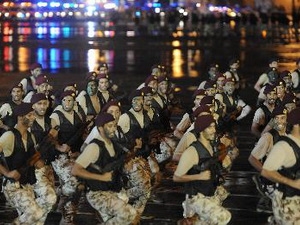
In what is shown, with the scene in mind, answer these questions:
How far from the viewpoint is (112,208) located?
1118 centimetres

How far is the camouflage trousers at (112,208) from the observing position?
36.7 ft

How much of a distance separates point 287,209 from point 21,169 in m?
3.25

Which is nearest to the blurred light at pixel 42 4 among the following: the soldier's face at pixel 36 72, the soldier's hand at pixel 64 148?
the soldier's face at pixel 36 72

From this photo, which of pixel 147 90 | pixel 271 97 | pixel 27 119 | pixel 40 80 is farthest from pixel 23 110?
pixel 271 97

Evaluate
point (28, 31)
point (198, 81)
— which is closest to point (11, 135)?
point (198, 81)

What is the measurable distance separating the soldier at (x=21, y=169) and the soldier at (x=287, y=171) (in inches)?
114

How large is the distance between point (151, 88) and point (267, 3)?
6172 cm

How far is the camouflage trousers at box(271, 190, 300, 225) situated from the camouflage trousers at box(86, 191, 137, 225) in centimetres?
175

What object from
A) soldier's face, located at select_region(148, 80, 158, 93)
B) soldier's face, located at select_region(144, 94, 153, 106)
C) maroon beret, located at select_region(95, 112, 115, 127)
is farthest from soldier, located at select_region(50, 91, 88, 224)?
A: soldier's face, located at select_region(148, 80, 158, 93)

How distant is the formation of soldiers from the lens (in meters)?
10.9

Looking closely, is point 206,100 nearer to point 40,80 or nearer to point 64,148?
point 64,148

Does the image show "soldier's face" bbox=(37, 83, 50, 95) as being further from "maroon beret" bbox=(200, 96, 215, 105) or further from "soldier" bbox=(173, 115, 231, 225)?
"soldier" bbox=(173, 115, 231, 225)

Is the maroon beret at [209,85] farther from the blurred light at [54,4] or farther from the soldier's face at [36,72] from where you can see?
the blurred light at [54,4]

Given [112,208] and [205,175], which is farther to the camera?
[112,208]
